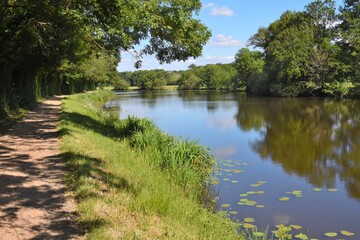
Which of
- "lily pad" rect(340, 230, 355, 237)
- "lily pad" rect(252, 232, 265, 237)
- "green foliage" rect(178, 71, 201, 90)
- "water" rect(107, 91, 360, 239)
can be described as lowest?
"lily pad" rect(340, 230, 355, 237)

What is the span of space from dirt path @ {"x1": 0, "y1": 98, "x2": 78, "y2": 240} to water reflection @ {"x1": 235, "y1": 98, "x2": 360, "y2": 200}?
8.05 m

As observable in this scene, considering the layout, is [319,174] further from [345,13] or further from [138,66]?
[345,13]

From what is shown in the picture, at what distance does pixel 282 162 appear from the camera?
49.6 ft

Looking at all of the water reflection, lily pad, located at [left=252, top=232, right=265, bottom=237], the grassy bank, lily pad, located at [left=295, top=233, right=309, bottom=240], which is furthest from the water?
the grassy bank

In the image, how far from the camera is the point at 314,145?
18703 mm

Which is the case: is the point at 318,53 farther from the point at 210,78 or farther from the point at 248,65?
the point at 210,78

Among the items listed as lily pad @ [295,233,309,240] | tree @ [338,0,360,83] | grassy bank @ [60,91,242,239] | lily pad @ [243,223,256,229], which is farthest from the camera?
tree @ [338,0,360,83]

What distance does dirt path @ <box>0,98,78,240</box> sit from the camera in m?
5.32

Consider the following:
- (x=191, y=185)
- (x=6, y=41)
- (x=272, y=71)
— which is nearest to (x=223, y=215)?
(x=191, y=185)

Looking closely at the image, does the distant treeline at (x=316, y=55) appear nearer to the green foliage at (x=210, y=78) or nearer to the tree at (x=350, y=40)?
the tree at (x=350, y=40)

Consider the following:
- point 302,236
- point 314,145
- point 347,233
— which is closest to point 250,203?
point 302,236

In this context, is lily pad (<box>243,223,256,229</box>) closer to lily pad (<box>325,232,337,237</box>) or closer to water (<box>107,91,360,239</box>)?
water (<box>107,91,360,239</box>)

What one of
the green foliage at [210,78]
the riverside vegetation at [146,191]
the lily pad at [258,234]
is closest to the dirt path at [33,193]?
the riverside vegetation at [146,191]

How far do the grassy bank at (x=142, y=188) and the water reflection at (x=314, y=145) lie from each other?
160 inches
